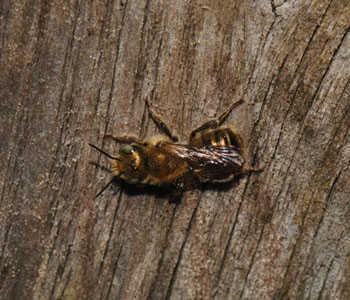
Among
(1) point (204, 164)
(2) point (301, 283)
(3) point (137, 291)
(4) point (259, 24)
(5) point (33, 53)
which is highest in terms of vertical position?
(4) point (259, 24)

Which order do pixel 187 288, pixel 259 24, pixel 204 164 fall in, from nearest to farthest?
1. pixel 259 24
2. pixel 187 288
3. pixel 204 164

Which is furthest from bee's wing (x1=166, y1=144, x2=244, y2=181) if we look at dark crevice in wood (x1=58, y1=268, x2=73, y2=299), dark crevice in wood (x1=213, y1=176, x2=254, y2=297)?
dark crevice in wood (x1=58, y1=268, x2=73, y2=299)

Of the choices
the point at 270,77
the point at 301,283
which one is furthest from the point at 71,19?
the point at 301,283

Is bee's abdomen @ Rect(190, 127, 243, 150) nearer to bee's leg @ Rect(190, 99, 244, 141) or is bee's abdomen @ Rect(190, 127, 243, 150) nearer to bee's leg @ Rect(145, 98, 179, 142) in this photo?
bee's leg @ Rect(190, 99, 244, 141)

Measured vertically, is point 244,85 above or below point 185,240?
above

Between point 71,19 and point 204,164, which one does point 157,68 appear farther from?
point 204,164
